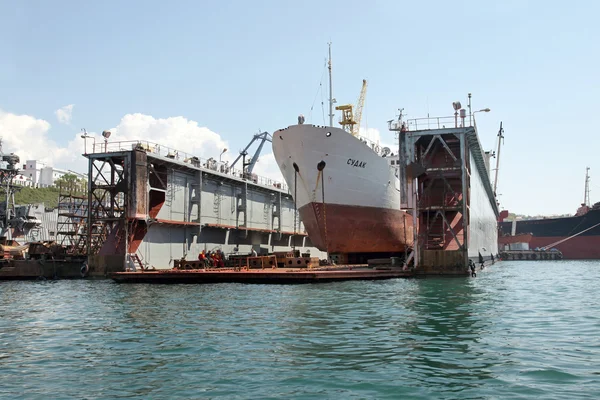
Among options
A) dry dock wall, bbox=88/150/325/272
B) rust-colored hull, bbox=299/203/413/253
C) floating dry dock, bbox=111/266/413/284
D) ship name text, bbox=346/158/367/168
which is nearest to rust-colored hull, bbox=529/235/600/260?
dry dock wall, bbox=88/150/325/272

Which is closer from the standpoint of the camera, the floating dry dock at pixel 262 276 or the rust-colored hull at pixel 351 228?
the floating dry dock at pixel 262 276

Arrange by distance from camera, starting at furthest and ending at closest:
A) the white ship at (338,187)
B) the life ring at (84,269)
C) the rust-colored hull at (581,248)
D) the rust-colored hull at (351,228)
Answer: the rust-colored hull at (581,248)
the life ring at (84,269)
the rust-colored hull at (351,228)
the white ship at (338,187)

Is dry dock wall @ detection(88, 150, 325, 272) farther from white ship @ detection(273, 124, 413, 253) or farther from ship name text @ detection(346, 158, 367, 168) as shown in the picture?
ship name text @ detection(346, 158, 367, 168)

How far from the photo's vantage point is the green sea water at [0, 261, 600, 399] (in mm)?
8477

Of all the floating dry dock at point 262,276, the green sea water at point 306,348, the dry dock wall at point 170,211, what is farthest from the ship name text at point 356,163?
the green sea water at point 306,348

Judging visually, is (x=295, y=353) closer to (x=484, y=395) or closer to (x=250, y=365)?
(x=250, y=365)

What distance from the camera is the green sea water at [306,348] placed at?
8.48 m

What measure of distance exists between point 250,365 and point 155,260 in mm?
31488

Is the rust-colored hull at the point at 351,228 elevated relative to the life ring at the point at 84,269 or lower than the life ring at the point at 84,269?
elevated

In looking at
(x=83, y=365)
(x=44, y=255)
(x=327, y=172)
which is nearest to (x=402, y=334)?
(x=83, y=365)

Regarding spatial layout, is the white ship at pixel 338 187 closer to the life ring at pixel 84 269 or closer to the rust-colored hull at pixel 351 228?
the rust-colored hull at pixel 351 228

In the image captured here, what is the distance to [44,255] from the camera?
129 feet

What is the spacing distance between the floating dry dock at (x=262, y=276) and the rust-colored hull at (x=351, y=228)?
20.2ft

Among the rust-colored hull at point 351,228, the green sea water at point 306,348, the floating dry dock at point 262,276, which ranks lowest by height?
the green sea water at point 306,348
